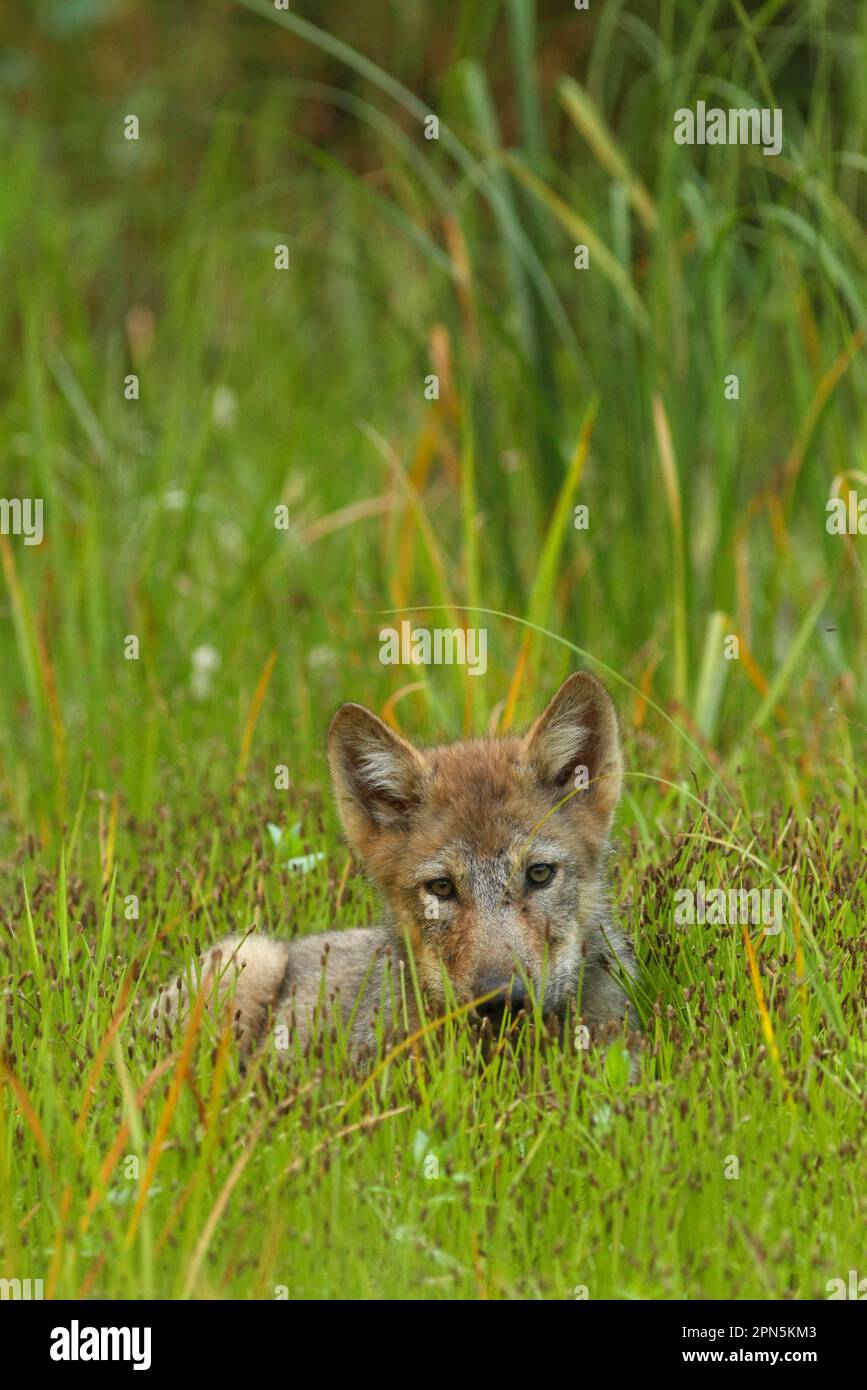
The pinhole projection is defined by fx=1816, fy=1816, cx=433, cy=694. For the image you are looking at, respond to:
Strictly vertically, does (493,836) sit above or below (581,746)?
below

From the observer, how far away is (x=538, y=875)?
5.10 meters

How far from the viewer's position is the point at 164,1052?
4.82 metres

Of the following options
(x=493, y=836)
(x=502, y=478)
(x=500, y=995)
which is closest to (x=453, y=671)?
(x=502, y=478)

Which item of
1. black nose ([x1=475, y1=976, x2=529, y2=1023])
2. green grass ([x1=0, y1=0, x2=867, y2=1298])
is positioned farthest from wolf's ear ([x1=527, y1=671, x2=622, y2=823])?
black nose ([x1=475, y1=976, x2=529, y2=1023])

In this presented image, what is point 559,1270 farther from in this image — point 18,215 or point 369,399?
point 18,215

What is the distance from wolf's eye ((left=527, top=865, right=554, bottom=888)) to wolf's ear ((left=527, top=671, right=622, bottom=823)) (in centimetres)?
31

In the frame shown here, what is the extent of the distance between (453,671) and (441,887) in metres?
2.41

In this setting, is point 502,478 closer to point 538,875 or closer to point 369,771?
point 369,771

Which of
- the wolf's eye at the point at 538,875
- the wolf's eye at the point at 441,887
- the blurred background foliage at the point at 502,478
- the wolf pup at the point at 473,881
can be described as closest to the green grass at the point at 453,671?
the blurred background foliage at the point at 502,478

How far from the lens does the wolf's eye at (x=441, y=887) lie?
511 centimetres

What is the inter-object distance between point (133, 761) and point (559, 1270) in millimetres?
3609

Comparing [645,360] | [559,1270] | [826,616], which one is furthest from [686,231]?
[559,1270]

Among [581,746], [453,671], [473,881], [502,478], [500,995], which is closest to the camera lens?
[500,995]

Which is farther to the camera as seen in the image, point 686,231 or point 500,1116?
point 686,231
